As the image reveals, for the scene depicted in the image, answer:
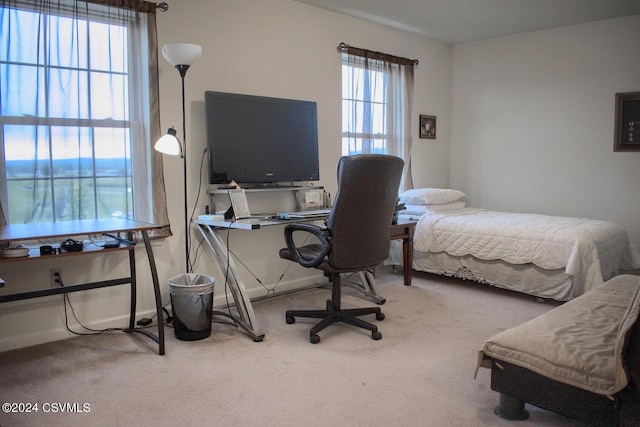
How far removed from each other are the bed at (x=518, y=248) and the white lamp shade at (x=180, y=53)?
8.24 ft

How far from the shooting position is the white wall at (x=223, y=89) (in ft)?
9.91

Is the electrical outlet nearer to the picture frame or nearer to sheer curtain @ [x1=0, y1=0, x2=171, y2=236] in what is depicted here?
sheer curtain @ [x1=0, y1=0, x2=171, y2=236]

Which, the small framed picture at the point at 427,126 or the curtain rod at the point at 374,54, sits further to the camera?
the small framed picture at the point at 427,126

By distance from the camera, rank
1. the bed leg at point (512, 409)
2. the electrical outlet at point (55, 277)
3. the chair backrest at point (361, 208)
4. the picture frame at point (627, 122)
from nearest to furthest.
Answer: the bed leg at point (512, 409)
the chair backrest at point (361, 208)
the electrical outlet at point (55, 277)
the picture frame at point (627, 122)

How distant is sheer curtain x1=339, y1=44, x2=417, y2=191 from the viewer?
4.74 meters

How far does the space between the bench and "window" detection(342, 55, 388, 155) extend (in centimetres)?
Answer: 284

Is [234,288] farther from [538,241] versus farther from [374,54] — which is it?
[374,54]

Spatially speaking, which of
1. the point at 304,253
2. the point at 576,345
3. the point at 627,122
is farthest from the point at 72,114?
the point at 627,122

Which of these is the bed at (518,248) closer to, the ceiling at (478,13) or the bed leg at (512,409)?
the ceiling at (478,13)

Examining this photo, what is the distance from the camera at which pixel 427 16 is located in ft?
15.2

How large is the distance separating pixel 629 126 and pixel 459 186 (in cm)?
182

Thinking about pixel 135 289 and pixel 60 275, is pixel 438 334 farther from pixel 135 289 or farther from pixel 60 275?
pixel 60 275

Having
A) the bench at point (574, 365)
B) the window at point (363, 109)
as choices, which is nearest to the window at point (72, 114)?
the window at point (363, 109)

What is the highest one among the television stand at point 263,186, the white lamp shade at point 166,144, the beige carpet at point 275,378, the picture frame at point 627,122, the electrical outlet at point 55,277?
the picture frame at point 627,122
